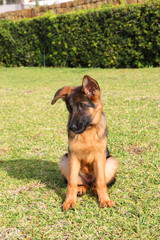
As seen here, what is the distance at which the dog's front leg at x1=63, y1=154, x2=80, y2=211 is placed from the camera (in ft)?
10.0

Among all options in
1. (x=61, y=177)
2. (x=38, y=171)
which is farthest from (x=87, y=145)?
(x=38, y=171)

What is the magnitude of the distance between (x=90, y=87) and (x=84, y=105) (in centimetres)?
21

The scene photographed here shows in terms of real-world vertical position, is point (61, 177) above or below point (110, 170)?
below

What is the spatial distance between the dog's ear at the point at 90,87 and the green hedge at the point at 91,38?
11.1 metres

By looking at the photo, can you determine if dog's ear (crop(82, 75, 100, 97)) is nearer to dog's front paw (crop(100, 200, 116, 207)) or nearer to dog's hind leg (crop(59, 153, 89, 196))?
dog's hind leg (crop(59, 153, 89, 196))

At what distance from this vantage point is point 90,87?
2.91 meters

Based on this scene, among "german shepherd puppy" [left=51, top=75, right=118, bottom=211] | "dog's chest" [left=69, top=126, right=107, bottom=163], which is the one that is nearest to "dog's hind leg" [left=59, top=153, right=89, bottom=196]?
"german shepherd puppy" [left=51, top=75, right=118, bottom=211]

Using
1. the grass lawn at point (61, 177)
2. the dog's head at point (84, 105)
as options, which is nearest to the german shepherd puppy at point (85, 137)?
the dog's head at point (84, 105)

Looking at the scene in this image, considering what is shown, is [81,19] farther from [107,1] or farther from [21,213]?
A: [21,213]

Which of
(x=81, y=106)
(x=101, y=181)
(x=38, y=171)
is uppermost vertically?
(x=81, y=106)

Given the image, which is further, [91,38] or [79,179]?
[91,38]

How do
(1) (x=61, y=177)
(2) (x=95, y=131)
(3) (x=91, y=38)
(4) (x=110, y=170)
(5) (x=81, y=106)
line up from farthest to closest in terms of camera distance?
(3) (x=91, y=38), (1) (x=61, y=177), (4) (x=110, y=170), (2) (x=95, y=131), (5) (x=81, y=106)

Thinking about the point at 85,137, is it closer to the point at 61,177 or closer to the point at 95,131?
the point at 95,131

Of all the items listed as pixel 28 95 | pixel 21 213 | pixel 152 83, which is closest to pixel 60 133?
pixel 21 213
